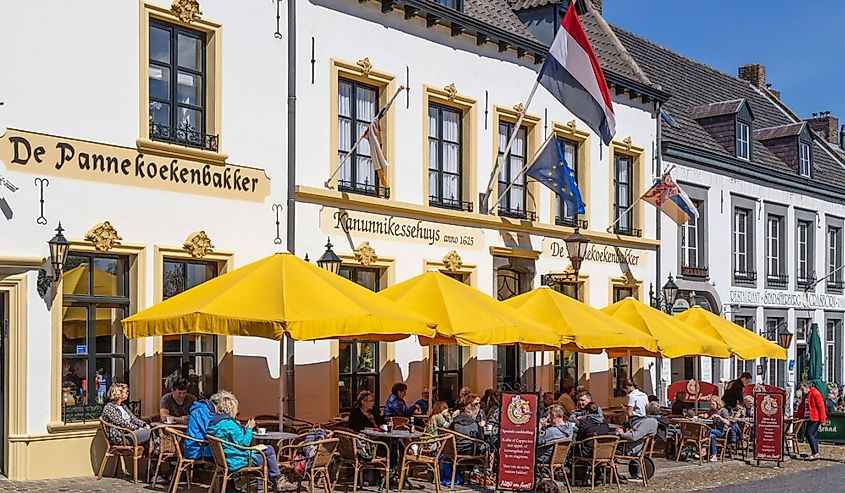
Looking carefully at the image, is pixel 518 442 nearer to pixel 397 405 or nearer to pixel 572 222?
pixel 397 405

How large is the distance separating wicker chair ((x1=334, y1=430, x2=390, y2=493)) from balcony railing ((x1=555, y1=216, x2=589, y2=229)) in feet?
31.5

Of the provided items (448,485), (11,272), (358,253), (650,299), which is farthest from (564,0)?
(11,272)

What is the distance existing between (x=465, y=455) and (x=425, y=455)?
0.75m

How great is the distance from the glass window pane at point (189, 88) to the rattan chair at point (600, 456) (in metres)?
6.93

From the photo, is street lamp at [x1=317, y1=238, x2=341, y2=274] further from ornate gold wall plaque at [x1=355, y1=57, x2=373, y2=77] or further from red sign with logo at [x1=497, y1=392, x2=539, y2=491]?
red sign with logo at [x1=497, y1=392, x2=539, y2=491]

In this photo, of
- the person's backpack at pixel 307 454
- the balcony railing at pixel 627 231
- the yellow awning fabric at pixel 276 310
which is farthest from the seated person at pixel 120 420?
the balcony railing at pixel 627 231

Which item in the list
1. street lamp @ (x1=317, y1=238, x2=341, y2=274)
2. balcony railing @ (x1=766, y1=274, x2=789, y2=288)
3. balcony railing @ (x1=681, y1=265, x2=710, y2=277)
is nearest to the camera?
street lamp @ (x1=317, y1=238, x2=341, y2=274)

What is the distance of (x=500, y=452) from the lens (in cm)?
1389

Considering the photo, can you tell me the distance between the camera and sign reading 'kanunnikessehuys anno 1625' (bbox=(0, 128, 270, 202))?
43.1ft

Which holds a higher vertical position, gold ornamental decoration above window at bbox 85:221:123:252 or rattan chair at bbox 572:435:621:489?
gold ornamental decoration above window at bbox 85:221:123:252

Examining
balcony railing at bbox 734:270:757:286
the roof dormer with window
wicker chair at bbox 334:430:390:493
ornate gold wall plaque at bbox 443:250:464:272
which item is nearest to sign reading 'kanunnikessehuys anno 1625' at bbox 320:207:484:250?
ornate gold wall plaque at bbox 443:250:464:272

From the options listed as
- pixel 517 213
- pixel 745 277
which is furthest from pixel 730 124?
pixel 517 213

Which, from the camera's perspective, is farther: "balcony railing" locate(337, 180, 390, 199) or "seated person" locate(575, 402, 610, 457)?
"balcony railing" locate(337, 180, 390, 199)

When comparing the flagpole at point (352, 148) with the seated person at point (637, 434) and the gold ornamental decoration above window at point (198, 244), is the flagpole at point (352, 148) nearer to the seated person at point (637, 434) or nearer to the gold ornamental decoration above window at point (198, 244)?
the gold ornamental decoration above window at point (198, 244)
